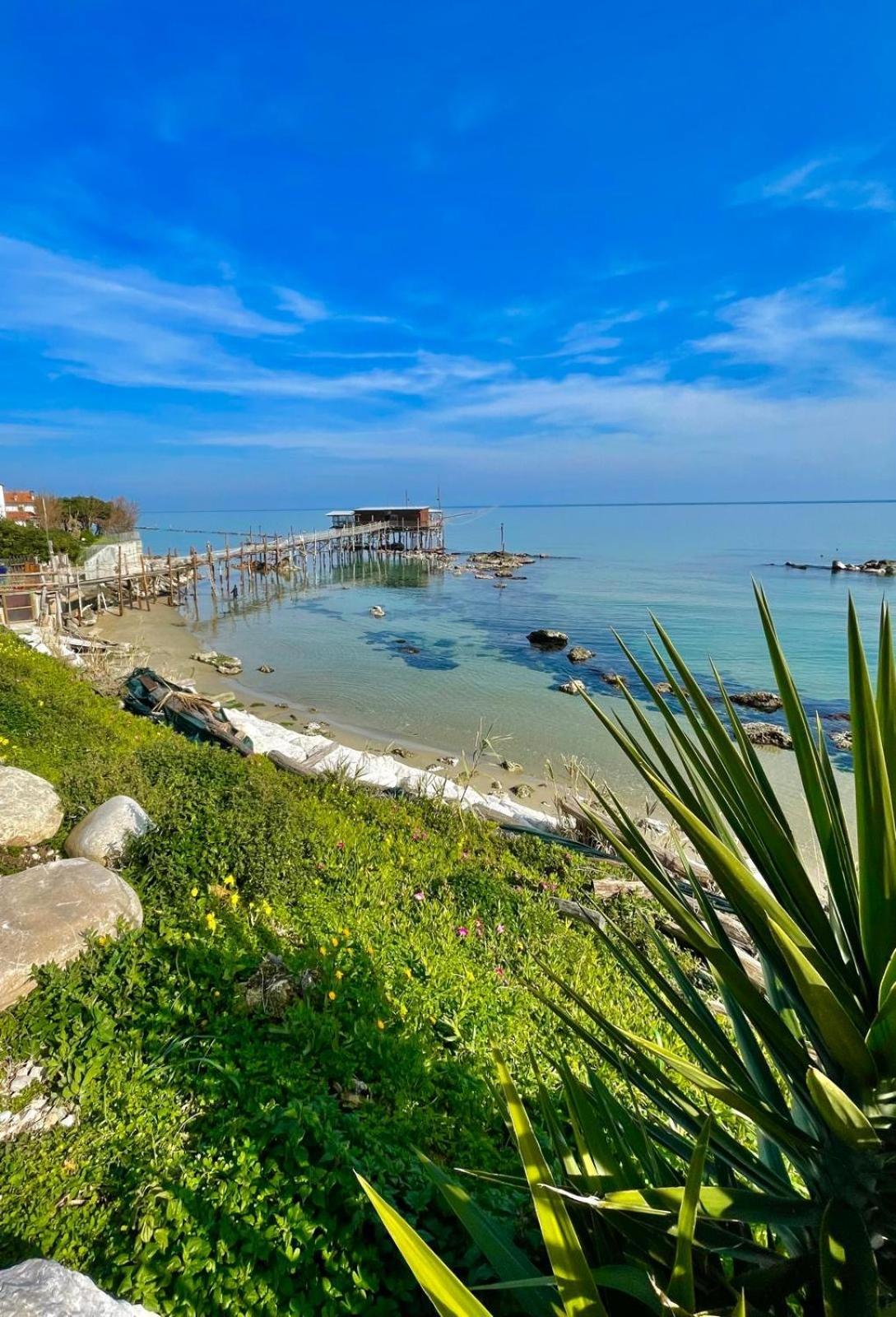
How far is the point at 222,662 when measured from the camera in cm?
1975

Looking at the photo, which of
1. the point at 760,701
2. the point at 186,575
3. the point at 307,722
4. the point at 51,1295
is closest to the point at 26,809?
the point at 51,1295

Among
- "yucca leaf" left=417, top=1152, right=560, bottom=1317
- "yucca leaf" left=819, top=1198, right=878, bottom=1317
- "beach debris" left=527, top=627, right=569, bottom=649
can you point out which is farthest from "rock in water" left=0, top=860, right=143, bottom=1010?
"beach debris" left=527, top=627, right=569, bottom=649

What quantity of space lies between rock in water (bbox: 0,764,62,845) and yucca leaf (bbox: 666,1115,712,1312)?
17.2 feet

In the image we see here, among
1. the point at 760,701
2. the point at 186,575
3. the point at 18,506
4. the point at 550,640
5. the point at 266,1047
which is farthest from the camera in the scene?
the point at 18,506

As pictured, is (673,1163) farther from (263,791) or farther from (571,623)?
(571,623)

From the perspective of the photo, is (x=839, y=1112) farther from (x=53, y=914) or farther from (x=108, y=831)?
(x=108, y=831)

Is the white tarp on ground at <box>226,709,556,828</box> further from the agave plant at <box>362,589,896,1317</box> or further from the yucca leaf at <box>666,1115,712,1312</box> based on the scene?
the yucca leaf at <box>666,1115,712,1312</box>

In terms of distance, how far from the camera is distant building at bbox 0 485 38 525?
2083 inches

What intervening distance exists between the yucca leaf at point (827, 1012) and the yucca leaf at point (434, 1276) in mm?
704

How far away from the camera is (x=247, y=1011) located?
330cm

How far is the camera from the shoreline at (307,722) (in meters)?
11.0

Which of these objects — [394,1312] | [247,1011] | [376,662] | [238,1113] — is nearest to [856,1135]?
[394,1312]

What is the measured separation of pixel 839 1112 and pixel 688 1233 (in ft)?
1.01

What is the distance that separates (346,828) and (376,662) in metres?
15.5
